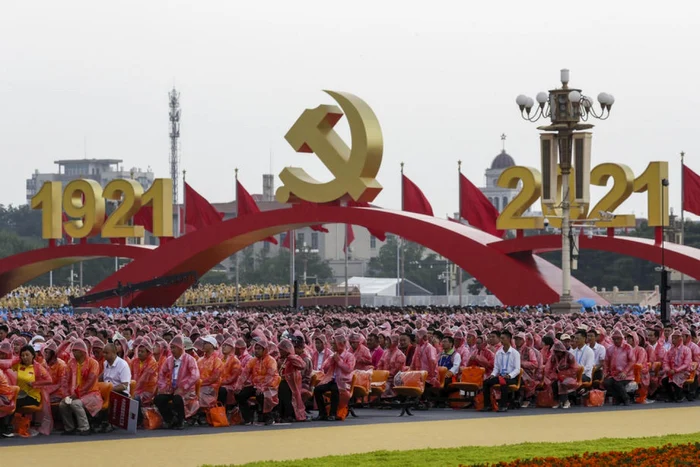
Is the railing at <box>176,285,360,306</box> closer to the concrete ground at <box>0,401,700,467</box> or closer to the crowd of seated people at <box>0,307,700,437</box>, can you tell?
the crowd of seated people at <box>0,307,700,437</box>

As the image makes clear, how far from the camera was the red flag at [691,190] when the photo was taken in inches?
1560

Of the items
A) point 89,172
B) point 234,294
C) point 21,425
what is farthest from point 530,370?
point 89,172

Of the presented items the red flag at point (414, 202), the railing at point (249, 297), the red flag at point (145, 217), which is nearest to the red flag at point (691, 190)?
the red flag at point (414, 202)

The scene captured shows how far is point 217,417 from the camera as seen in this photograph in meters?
18.1

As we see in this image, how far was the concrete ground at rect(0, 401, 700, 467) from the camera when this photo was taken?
14.5 metres

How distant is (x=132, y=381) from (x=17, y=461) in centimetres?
361

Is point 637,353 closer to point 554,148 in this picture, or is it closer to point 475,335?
point 475,335

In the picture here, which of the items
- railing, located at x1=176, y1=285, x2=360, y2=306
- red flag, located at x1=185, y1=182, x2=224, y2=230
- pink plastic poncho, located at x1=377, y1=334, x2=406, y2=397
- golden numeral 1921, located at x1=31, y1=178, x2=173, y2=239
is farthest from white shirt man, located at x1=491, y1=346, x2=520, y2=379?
railing, located at x1=176, y1=285, x2=360, y2=306

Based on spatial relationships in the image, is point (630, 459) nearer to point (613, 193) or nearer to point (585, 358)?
point (585, 358)

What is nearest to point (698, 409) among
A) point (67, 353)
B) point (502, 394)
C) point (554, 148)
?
point (502, 394)

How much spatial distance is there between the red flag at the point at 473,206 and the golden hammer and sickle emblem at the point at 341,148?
11.5 feet

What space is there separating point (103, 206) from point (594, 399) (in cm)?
2957

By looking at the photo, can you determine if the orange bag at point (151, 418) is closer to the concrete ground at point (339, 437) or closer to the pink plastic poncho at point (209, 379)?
the concrete ground at point (339, 437)

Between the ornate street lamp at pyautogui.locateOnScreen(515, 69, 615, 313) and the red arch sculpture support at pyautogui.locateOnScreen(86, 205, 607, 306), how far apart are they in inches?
93.3
